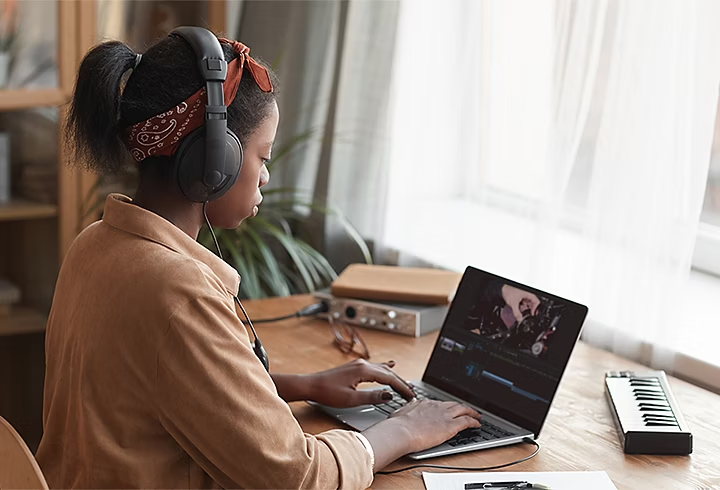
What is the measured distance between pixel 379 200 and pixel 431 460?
1.26m

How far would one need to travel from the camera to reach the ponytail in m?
1.24

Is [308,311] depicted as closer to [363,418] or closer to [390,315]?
[390,315]

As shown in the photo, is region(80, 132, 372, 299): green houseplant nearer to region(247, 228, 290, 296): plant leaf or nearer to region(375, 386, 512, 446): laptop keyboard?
region(247, 228, 290, 296): plant leaf

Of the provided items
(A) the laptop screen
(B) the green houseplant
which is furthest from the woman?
(B) the green houseplant

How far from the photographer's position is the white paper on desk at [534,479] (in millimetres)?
1353

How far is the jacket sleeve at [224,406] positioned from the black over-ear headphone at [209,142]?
0.53 feet

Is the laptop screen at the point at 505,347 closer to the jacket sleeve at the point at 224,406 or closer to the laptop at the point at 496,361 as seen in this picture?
the laptop at the point at 496,361

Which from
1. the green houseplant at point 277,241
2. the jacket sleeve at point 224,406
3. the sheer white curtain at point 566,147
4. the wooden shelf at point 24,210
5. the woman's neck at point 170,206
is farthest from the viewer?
the wooden shelf at point 24,210

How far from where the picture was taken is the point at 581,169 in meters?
2.06

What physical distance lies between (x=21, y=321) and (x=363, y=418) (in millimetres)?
1671

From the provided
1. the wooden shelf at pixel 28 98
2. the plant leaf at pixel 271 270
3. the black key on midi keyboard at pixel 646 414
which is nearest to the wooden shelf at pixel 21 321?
the wooden shelf at pixel 28 98

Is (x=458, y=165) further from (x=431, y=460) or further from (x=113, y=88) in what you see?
(x=113, y=88)

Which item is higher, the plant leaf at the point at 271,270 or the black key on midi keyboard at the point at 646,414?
the black key on midi keyboard at the point at 646,414

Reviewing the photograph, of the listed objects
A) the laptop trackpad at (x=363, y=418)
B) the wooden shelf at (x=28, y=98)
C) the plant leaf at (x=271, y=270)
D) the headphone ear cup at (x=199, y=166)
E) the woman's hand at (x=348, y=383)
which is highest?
the headphone ear cup at (x=199, y=166)
